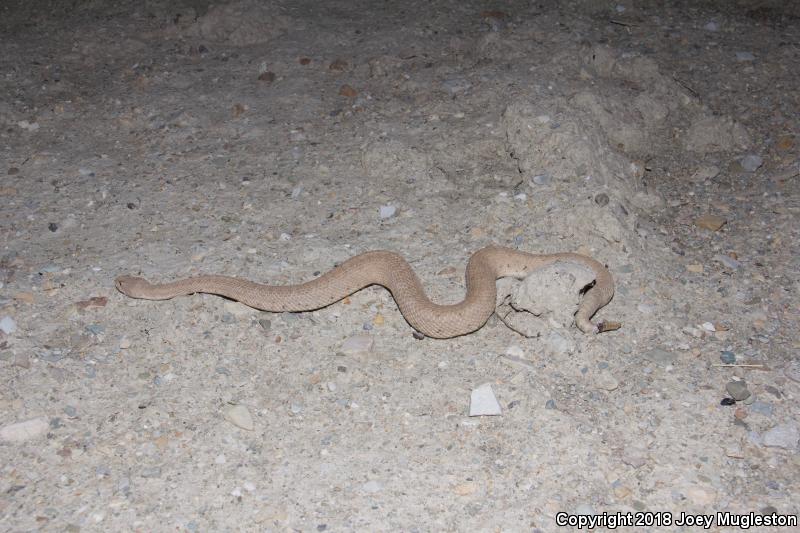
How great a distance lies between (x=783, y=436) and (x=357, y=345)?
248 centimetres

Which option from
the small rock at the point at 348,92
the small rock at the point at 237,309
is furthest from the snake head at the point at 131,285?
the small rock at the point at 348,92

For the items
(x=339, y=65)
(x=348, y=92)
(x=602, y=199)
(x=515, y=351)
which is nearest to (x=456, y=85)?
(x=348, y=92)

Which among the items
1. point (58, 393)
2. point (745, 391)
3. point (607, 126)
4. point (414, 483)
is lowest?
point (58, 393)

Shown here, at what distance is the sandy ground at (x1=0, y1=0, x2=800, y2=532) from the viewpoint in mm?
3658

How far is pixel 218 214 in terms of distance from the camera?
549cm

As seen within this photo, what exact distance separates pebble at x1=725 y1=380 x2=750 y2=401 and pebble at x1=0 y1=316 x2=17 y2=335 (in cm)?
447

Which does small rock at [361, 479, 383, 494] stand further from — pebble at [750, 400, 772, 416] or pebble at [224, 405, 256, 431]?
pebble at [750, 400, 772, 416]

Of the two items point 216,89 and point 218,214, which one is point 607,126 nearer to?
point 218,214

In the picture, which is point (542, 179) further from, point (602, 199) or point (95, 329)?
point (95, 329)

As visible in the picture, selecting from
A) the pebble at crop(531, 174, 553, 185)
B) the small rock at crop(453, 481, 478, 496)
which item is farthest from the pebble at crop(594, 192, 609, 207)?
the small rock at crop(453, 481, 478, 496)

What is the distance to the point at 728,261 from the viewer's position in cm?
494

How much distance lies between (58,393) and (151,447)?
2.48 feet

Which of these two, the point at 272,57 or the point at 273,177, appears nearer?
the point at 273,177

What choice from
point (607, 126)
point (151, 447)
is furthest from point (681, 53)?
point (151, 447)
